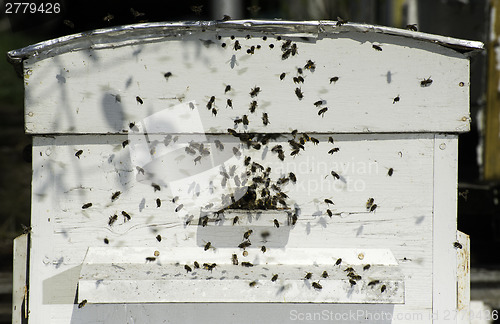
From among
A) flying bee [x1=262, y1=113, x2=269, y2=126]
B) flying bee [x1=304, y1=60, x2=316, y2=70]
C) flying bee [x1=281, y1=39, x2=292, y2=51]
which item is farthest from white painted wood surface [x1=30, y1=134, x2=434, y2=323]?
flying bee [x1=281, y1=39, x2=292, y2=51]

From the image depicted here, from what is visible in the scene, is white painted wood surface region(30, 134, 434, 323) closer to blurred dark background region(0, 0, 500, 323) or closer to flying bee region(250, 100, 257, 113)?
flying bee region(250, 100, 257, 113)

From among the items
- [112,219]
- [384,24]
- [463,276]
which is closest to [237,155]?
[112,219]

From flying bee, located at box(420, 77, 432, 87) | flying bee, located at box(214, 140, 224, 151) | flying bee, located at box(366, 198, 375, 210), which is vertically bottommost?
flying bee, located at box(366, 198, 375, 210)

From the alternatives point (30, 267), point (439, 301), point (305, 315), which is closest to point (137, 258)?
point (30, 267)

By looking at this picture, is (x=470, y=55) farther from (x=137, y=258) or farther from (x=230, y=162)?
(x=137, y=258)

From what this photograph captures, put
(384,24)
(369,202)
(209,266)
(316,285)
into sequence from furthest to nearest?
(384,24)
(369,202)
(209,266)
(316,285)

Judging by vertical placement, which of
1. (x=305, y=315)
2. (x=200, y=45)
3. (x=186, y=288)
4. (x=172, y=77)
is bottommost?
(x=305, y=315)

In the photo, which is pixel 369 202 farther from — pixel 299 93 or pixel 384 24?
pixel 384 24
